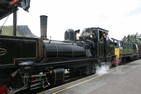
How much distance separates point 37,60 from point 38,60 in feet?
0.23

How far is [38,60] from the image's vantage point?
473cm

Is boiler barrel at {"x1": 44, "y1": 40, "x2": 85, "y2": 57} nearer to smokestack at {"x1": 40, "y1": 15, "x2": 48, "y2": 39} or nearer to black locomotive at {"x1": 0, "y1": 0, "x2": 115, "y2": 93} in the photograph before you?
black locomotive at {"x1": 0, "y1": 0, "x2": 115, "y2": 93}

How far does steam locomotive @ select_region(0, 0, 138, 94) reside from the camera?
379 centimetres

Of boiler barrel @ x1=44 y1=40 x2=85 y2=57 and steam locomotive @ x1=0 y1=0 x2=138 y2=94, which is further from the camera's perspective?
boiler barrel @ x1=44 y1=40 x2=85 y2=57

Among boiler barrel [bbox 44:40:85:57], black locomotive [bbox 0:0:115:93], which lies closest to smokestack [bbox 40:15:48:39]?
black locomotive [bbox 0:0:115:93]

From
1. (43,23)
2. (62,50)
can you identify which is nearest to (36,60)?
(62,50)

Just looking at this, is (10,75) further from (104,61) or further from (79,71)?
(104,61)

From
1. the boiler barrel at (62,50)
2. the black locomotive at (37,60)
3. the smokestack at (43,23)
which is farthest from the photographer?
the smokestack at (43,23)

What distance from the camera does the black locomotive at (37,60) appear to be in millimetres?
3787

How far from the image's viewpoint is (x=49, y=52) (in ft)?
16.8

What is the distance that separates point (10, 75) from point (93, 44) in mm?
5470

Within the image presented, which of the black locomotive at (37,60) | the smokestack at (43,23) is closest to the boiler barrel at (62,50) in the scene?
the black locomotive at (37,60)

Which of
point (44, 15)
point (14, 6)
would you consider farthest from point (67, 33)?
point (14, 6)

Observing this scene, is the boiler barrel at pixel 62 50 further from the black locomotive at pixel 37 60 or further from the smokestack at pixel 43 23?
the smokestack at pixel 43 23
